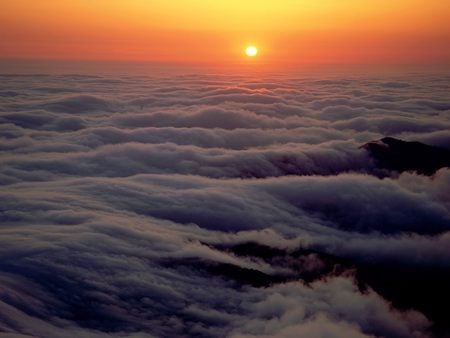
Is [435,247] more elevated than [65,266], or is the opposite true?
[65,266]

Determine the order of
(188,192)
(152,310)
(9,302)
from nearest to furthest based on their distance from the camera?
(9,302), (152,310), (188,192)

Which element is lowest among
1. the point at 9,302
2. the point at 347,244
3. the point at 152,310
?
the point at 347,244

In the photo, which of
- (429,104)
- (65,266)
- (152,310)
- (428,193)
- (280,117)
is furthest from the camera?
(429,104)

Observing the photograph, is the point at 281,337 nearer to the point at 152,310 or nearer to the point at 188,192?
the point at 152,310

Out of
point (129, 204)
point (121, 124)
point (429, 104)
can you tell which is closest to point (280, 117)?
point (121, 124)

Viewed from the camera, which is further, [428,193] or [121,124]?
[121,124]

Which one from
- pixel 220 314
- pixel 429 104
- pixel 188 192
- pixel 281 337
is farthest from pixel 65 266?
pixel 429 104
